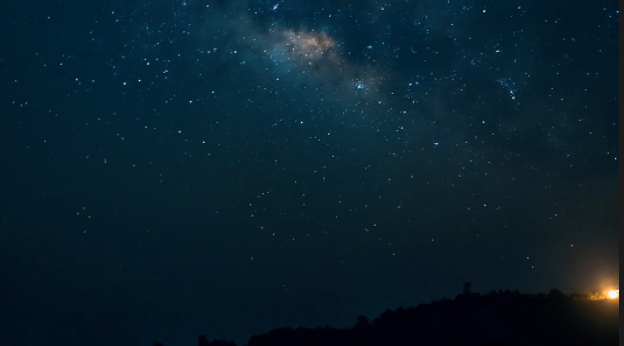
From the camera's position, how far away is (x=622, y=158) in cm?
301

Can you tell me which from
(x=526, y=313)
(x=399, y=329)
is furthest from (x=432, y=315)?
(x=526, y=313)

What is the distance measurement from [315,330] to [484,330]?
2604 mm

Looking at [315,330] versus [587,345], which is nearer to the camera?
[587,345]

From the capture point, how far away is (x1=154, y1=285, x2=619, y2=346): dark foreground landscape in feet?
29.2

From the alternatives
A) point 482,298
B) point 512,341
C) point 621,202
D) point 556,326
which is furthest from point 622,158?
point 482,298

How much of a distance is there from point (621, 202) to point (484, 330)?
647 centimetres

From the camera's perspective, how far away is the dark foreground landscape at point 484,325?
891 centimetres

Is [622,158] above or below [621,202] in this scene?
above

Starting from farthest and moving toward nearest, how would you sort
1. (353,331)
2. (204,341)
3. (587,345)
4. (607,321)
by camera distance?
(204,341), (353,331), (607,321), (587,345)

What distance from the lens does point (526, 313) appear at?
9.62 metres

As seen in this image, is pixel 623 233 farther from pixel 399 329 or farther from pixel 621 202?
pixel 399 329

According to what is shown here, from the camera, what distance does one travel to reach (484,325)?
923 centimetres

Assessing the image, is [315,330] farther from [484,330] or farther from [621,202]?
[621,202]

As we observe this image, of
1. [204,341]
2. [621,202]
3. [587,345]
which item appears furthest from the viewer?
[204,341]
